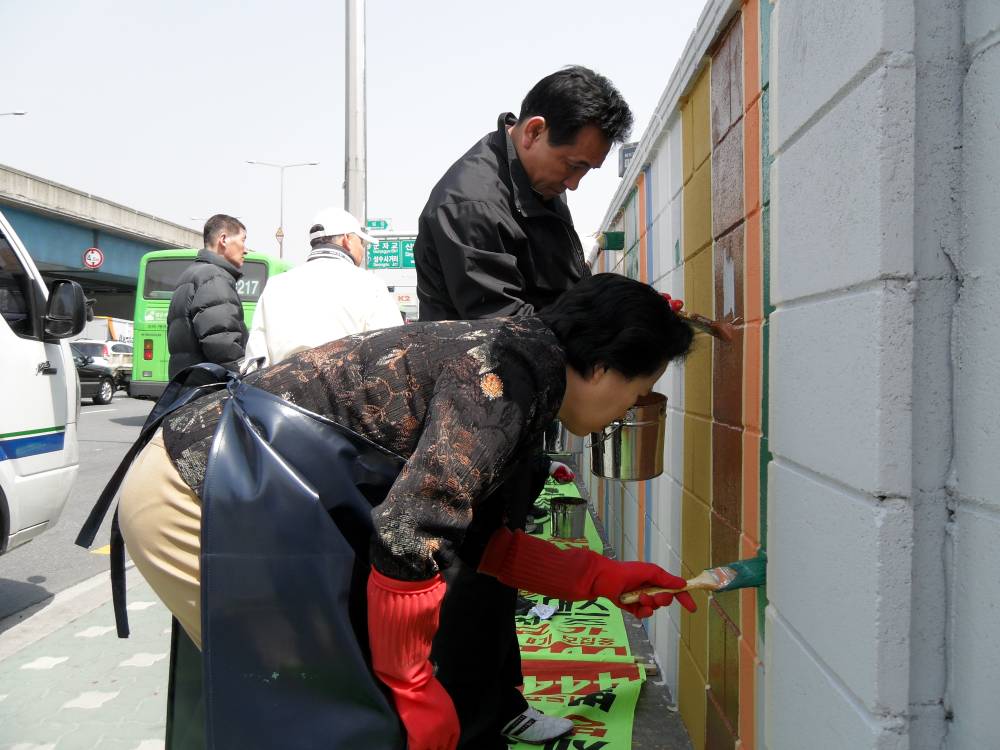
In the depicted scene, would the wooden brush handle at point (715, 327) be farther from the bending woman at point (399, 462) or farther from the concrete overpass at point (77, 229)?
the concrete overpass at point (77, 229)

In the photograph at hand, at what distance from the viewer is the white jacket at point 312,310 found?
2.89 meters

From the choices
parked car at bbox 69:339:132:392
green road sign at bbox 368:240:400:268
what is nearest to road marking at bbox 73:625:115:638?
parked car at bbox 69:339:132:392

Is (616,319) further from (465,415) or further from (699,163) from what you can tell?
(699,163)

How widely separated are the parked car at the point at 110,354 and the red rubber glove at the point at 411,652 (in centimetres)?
1707

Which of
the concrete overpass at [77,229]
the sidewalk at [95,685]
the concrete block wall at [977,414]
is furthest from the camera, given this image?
the concrete overpass at [77,229]

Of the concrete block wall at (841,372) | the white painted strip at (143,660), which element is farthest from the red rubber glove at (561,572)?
the white painted strip at (143,660)

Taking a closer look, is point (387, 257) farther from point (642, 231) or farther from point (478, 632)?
point (478, 632)

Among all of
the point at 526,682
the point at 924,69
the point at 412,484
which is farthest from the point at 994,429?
the point at 526,682

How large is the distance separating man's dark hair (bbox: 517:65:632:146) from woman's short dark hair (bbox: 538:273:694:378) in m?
0.80

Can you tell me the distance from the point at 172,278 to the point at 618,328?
1227 cm

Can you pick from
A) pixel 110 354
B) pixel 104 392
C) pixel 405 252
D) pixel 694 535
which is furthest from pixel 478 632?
pixel 110 354

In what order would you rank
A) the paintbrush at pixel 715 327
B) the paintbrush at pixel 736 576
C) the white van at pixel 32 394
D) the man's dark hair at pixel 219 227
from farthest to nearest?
the man's dark hair at pixel 219 227 < the white van at pixel 32 394 < the paintbrush at pixel 715 327 < the paintbrush at pixel 736 576

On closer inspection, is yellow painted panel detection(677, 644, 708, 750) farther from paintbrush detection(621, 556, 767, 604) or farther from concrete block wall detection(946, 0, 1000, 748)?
Result: concrete block wall detection(946, 0, 1000, 748)

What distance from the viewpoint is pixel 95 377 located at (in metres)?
16.5
